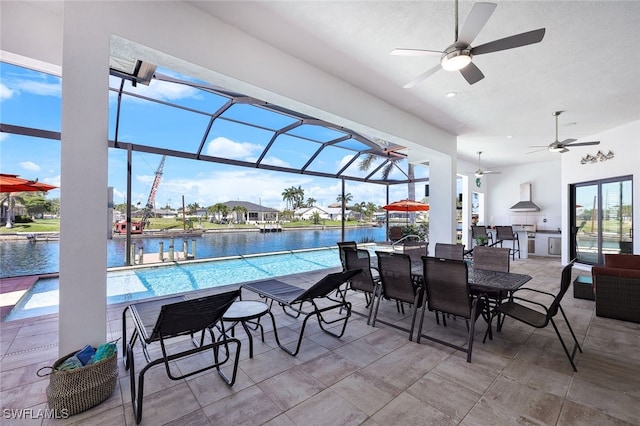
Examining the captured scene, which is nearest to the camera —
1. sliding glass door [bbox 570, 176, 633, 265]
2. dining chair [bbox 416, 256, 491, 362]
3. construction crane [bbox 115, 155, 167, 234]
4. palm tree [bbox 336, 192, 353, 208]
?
dining chair [bbox 416, 256, 491, 362]

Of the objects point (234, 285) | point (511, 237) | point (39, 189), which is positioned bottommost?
point (234, 285)

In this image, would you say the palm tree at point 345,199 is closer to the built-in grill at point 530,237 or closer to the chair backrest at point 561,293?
the built-in grill at point 530,237

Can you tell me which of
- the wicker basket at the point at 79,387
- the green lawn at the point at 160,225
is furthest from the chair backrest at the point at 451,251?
the green lawn at the point at 160,225

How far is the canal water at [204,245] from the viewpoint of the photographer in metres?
5.62

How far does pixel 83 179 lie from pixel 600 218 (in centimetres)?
1006

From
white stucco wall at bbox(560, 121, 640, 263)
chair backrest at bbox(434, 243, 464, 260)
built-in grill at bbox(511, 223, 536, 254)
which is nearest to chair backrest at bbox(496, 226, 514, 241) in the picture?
built-in grill at bbox(511, 223, 536, 254)

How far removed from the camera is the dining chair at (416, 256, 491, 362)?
2.65 m

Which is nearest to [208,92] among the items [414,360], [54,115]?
[54,115]

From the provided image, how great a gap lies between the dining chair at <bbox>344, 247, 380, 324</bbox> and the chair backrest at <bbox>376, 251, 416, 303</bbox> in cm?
25

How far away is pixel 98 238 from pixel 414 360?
2.98 metres

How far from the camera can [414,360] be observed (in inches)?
103

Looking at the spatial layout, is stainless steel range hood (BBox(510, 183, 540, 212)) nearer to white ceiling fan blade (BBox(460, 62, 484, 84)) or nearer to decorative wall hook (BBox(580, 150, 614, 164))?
decorative wall hook (BBox(580, 150, 614, 164))

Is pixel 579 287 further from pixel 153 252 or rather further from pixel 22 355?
pixel 153 252

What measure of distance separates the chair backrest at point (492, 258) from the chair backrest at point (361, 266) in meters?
1.58
